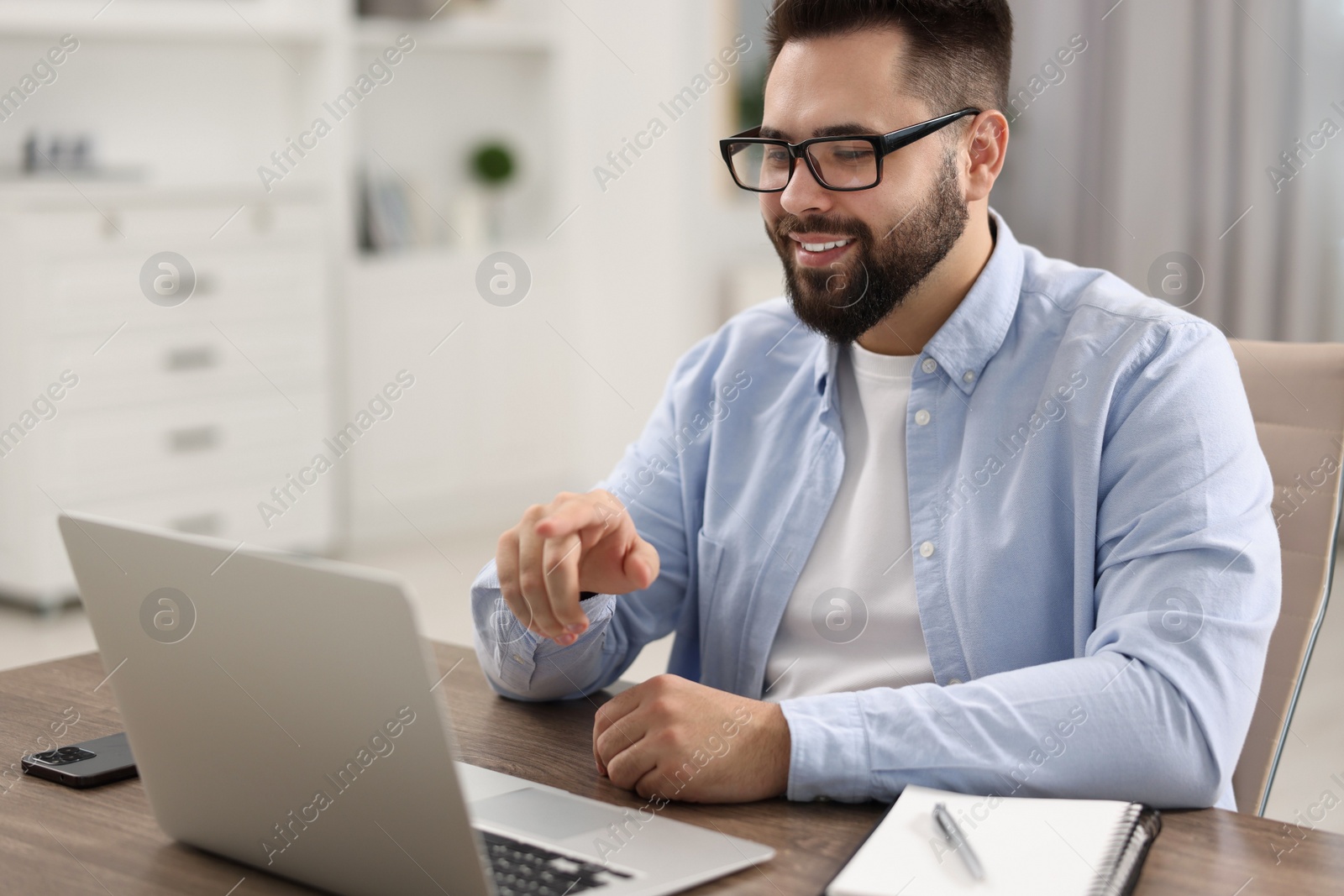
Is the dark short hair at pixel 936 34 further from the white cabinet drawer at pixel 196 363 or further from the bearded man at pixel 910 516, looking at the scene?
the white cabinet drawer at pixel 196 363

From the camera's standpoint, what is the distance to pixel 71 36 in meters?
4.03

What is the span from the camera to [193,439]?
4031mm

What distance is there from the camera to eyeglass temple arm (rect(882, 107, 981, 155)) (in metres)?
1.36

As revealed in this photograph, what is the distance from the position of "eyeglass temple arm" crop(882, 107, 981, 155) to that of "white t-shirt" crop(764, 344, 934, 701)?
0.72ft

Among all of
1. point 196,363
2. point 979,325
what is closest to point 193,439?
point 196,363

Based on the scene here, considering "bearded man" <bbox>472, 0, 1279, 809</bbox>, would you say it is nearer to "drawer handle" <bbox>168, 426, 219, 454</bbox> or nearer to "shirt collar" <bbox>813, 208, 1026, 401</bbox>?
"shirt collar" <bbox>813, 208, 1026, 401</bbox>

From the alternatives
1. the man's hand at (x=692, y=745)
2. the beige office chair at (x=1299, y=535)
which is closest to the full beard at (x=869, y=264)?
the beige office chair at (x=1299, y=535)

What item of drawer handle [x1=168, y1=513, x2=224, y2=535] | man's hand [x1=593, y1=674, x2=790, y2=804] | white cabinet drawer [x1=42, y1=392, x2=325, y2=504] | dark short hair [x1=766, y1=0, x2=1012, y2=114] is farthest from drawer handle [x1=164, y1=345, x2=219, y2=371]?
man's hand [x1=593, y1=674, x2=790, y2=804]

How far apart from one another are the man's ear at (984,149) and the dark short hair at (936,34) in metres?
0.02

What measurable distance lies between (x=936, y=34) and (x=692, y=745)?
80cm

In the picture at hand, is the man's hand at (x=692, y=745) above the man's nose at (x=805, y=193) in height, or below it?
below

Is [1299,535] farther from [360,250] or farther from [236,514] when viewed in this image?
[360,250]

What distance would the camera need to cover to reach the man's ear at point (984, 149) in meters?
1.47

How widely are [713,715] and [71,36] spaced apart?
12.3ft
